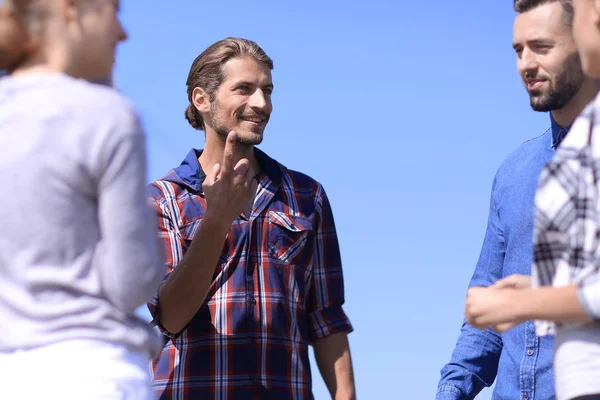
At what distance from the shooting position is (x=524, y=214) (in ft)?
16.1

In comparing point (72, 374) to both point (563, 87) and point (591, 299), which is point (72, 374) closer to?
point (591, 299)

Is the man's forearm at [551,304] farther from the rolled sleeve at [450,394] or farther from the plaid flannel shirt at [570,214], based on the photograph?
the rolled sleeve at [450,394]

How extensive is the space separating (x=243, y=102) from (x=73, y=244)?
8.76ft

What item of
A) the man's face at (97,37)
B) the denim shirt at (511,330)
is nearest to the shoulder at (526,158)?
the denim shirt at (511,330)

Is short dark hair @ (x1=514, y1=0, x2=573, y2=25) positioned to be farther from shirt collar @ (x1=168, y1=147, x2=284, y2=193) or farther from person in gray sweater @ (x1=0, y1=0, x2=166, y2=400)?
person in gray sweater @ (x1=0, y1=0, x2=166, y2=400)

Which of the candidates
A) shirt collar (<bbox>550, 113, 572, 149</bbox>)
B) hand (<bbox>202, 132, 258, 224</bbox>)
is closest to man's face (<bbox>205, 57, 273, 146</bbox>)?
hand (<bbox>202, 132, 258, 224</bbox>)

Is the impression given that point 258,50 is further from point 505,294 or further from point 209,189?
point 505,294

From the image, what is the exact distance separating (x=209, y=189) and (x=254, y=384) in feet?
2.80

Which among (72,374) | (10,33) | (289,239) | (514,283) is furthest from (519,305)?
(289,239)

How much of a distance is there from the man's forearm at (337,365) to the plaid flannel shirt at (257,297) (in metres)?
0.05

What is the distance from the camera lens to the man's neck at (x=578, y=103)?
4691 millimetres

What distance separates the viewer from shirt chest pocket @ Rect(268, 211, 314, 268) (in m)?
4.57

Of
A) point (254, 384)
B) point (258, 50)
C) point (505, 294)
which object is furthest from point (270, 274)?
point (505, 294)

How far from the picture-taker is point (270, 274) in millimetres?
4488
